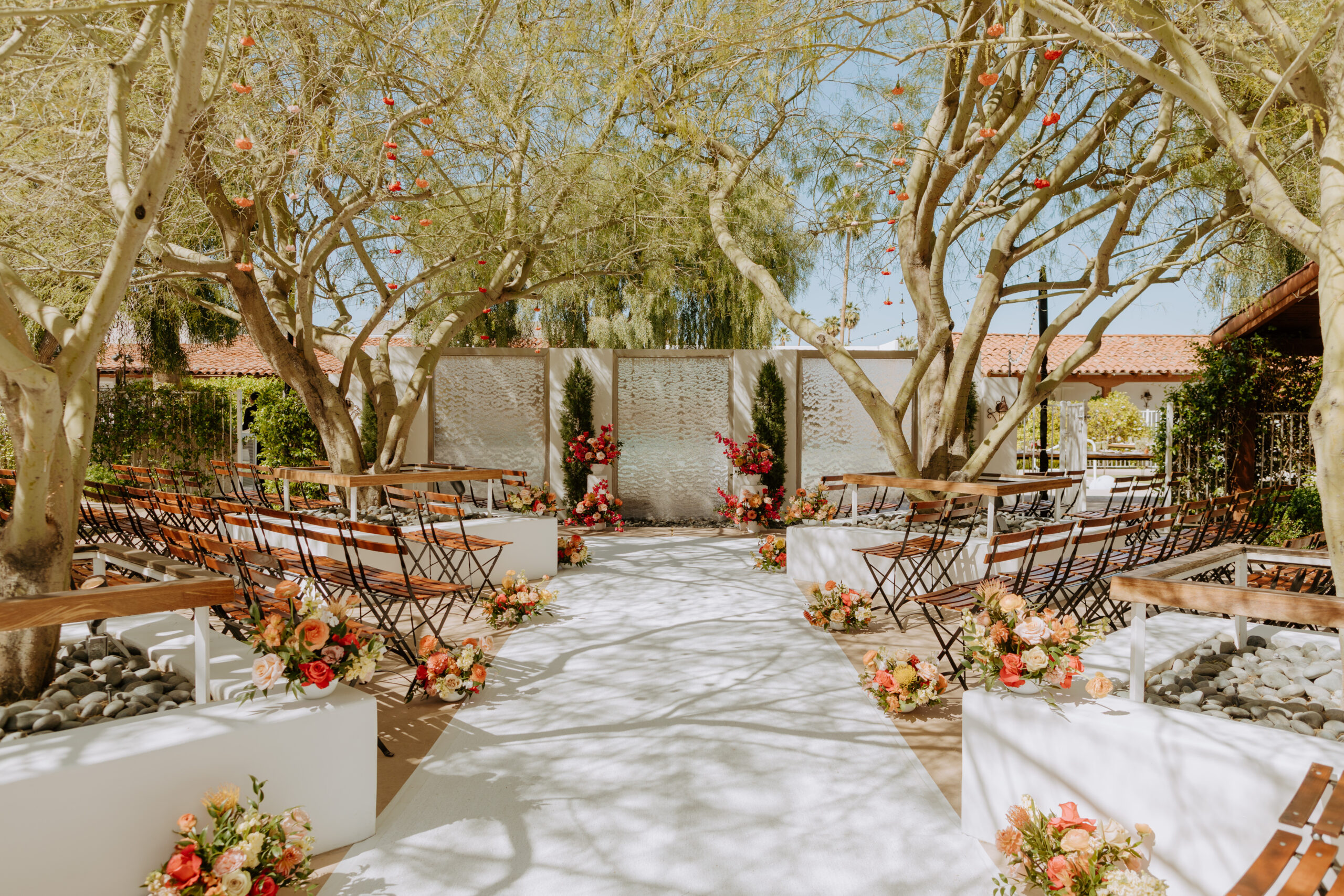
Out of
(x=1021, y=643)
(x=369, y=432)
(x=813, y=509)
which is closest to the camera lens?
(x=1021, y=643)

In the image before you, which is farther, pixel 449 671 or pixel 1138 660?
pixel 449 671

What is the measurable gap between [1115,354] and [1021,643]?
21.3 meters

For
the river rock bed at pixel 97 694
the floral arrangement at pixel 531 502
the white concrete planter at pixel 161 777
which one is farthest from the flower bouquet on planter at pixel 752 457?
the white concrete planter at pixel 161 777

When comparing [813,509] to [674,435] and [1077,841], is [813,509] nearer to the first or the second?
[674,435]

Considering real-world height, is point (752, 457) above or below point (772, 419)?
below

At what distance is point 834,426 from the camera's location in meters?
11.2

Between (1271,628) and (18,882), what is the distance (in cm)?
469

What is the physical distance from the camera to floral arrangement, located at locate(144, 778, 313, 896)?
1992 mm

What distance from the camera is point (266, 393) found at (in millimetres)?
10781

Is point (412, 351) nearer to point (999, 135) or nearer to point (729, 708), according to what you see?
point (999, 135)

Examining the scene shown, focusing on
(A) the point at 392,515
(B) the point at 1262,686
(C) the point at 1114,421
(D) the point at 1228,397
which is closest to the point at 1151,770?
(B) the point at 1262,686

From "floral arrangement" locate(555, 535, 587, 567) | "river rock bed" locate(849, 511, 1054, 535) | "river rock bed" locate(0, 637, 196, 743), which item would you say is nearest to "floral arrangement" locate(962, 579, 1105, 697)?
"river rock bed" locate(0, 637, 196, 743)

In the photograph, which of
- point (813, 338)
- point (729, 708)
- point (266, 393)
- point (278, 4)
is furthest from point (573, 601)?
point (266, 393)

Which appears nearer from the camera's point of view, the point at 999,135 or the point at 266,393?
the point at 999,135
